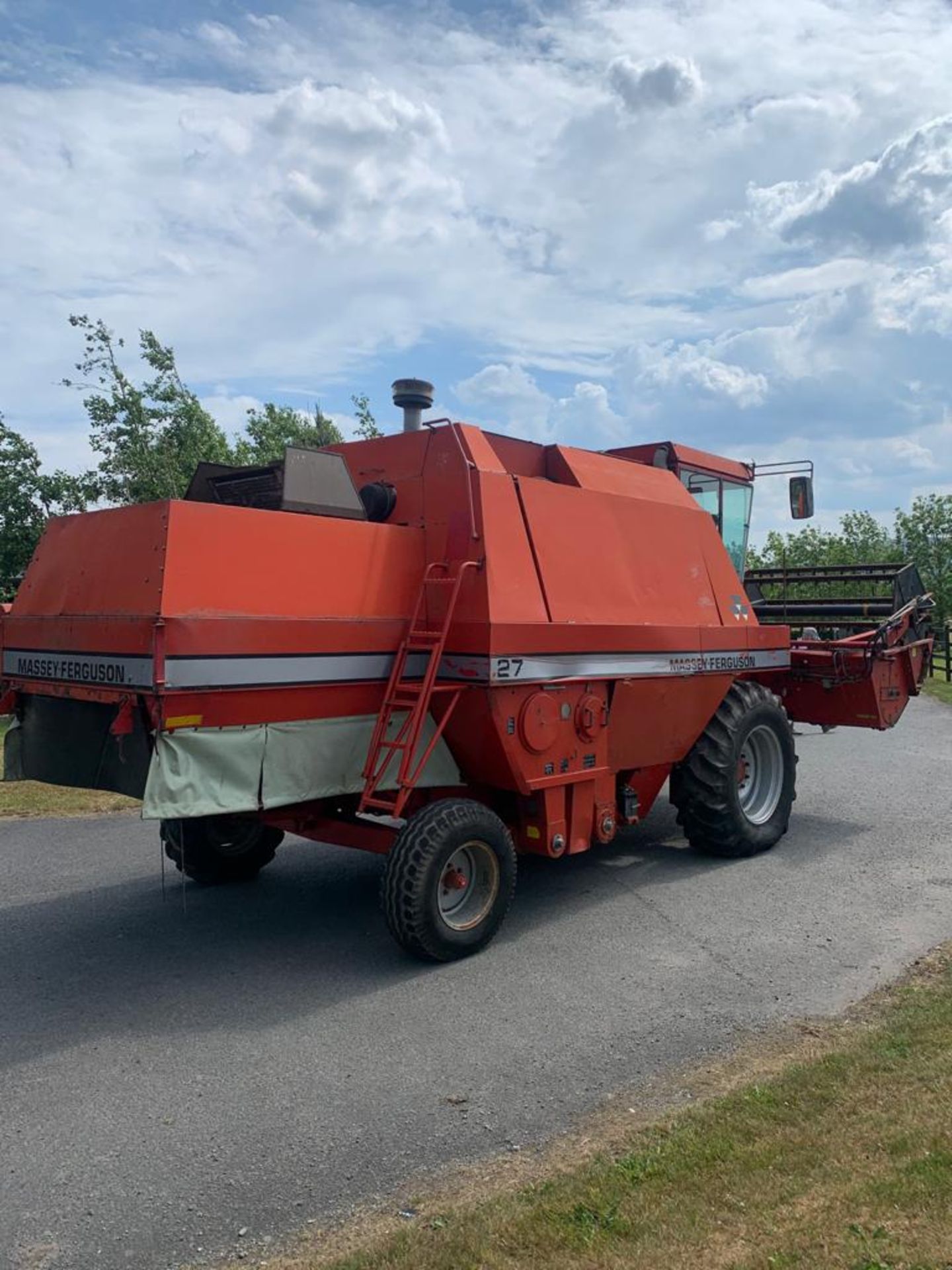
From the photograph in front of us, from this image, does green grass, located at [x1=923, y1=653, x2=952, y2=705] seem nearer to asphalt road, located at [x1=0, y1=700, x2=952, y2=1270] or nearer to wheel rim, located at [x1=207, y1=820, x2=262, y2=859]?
asphalt road, located at [x1=0, y1=700, x2=952, y2=1270]

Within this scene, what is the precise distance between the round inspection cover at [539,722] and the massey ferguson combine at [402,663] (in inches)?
0.6

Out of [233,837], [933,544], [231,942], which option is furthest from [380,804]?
[933,544]

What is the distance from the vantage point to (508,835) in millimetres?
5570

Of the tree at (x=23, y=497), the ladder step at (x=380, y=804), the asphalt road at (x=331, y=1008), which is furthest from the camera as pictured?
the tree at (x=23, y=497)

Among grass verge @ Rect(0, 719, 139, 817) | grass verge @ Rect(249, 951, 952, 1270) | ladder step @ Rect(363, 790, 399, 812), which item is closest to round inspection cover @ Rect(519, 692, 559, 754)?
ladder step @ Rect(363, 790, 399, 812)

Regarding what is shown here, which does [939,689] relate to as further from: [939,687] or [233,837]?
[233,837]

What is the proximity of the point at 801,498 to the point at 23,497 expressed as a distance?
15.4 meters

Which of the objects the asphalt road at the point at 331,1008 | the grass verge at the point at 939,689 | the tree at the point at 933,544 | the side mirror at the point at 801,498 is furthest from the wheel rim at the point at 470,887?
the tree at the point at 933,544

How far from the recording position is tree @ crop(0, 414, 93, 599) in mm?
18594

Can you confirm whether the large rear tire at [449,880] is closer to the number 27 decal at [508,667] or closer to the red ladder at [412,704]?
the red ladder at [412,704]

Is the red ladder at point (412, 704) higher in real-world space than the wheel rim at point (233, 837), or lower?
higher

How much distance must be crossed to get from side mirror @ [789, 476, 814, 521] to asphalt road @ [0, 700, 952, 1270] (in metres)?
2.61

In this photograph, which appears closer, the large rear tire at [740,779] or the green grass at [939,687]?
the large rear tire at [740,779]

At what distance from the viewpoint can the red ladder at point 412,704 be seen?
5352 mm
